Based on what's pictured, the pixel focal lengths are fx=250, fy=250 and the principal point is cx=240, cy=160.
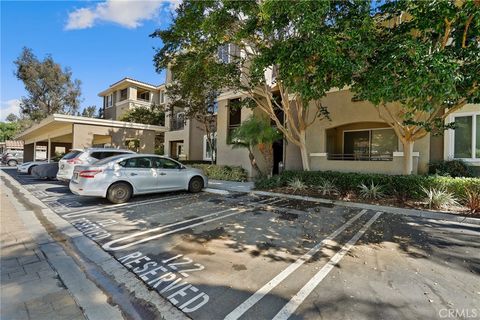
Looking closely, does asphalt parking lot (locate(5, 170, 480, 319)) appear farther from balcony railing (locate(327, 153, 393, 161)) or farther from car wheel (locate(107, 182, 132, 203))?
balcony railing (locate(327, 153, 393, 161))

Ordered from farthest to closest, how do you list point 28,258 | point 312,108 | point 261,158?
point 261,158 → point 312,108 → point 28,258

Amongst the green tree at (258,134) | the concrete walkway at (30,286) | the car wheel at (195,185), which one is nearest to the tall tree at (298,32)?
the green tree at (258,134)

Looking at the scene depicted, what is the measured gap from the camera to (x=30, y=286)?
130 inches

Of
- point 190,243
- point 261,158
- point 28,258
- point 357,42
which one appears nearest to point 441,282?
point 190,243

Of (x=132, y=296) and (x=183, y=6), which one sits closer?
(x=132, y=296)

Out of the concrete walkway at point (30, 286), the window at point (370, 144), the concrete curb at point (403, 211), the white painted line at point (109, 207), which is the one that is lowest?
the concrete walkway at point (30, 286)

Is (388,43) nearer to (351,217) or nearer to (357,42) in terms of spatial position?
(357,42)

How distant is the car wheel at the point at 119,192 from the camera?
8016 millimetres

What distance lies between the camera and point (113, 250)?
4488 millimetres

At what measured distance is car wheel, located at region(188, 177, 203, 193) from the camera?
10258 mm

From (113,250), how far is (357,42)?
24.3 feet

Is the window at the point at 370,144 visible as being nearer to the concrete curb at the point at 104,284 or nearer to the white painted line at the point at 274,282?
the white painted line at the point at 274,282

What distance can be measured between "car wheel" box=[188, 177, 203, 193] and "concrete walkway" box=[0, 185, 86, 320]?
5641mm

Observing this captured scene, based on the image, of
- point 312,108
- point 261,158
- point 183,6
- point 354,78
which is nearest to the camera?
point 354,78
